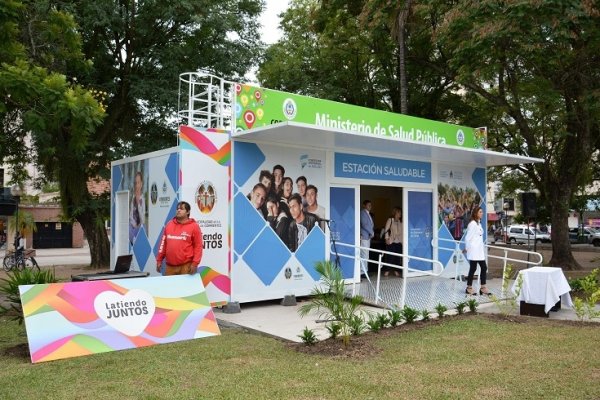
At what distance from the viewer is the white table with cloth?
895 cm

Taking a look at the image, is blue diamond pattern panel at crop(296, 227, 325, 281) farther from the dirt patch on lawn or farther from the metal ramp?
the dirt patch on lawn

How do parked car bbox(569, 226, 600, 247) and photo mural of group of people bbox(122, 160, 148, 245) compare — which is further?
parked car bbox(569, 226, 600, 247)

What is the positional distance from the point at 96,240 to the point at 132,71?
6.14 meters

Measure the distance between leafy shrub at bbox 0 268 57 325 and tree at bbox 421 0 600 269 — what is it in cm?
959

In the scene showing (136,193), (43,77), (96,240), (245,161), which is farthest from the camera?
(96,240)

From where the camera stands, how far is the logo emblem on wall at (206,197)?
9297 mm

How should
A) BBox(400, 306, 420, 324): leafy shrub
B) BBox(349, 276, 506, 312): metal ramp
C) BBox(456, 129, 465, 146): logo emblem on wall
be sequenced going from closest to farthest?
BBox(400, 306, 420, 324): leafy shrub → BBox(349, 276, 506, 312): metal ramp → BBox(456, 129, 465, 146): logo emblem on wall

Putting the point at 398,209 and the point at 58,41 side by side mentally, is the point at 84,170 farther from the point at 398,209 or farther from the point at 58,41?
the point at 398,209

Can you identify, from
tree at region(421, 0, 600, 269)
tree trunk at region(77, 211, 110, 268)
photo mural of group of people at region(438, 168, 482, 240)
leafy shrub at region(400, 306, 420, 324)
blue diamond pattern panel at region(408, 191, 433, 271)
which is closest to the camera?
leafy shrub at region(400, 306, 420, 324)

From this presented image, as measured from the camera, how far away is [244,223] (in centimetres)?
967

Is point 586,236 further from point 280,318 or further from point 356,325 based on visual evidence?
point 356,325

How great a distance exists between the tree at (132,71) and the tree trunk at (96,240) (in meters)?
0.04

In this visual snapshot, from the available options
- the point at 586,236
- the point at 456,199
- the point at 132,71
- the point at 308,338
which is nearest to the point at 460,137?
the point at 456,199

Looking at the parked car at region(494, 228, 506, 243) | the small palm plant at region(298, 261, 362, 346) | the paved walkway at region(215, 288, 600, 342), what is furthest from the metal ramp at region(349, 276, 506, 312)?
the parked car at region(494, 228, 506, 243)
